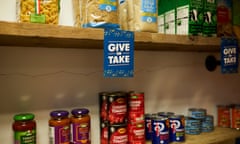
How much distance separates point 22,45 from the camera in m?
0.81

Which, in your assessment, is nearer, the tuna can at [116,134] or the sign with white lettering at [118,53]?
the sign with white lettering at [118,53]

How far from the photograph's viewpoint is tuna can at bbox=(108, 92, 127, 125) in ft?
2.76

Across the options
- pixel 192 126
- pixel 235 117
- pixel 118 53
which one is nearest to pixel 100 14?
pixel 118 53

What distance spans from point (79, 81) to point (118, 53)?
29 cm

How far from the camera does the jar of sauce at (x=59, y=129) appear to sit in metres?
0.75

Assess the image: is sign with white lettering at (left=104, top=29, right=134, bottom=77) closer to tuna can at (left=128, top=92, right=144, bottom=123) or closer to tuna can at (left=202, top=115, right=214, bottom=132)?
tuna can at (left=128, top=92, right=144, bottom=123)

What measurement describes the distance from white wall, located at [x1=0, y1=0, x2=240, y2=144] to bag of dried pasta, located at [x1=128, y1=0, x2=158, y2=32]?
9.8 inches

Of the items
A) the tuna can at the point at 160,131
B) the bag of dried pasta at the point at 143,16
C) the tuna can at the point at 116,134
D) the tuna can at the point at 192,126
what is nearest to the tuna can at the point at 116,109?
the tuna can at the point at 116,134

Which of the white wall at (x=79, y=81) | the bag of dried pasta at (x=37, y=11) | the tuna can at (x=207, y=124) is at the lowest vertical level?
the tuna can at (x=207, y=124)

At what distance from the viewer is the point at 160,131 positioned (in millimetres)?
899

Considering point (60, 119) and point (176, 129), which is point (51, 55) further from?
point (176, 129)

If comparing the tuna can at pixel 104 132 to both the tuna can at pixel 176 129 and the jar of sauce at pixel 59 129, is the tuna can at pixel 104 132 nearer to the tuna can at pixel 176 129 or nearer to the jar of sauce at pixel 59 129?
the jar of sauce at pixel 59 129

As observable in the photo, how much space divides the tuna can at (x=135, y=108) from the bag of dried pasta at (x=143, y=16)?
25 cm

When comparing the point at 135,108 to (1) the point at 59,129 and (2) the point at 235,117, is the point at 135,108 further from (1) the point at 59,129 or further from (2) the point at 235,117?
(2) the point at 235,117
